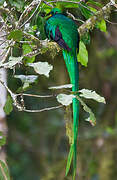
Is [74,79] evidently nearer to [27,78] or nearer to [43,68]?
[27,78]

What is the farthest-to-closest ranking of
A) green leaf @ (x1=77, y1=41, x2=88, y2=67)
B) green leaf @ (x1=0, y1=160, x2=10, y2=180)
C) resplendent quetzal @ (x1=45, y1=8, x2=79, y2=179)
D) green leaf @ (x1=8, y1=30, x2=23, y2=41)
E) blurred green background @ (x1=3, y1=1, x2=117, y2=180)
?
blurred green background @ (x1=3, y1=1, x2=117, y2=180) → green leaf @ (x1=77, y1=41, x2=88, y2=67) → resplendent quetzal @ (x1=45, y1=8, x2=79, y2=179) → green leaf @ (x1=0, y1=160, x2=10, y2=180) → green leaf @ (x1=8, y1=30, x2=23, y2=41)

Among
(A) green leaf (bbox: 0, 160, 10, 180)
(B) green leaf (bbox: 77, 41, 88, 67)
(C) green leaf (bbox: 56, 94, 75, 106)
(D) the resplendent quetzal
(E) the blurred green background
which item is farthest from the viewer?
(E) the blurred green background

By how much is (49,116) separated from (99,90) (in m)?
1.44

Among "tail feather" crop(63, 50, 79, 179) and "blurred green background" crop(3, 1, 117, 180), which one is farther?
"blurred green background" crop(3, 1, 117, 180)

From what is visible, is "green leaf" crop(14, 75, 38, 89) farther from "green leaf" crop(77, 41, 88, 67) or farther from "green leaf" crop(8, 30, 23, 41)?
"green leaf" crop(77, 41, 88, 67)

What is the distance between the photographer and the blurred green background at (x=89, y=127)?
161 inches

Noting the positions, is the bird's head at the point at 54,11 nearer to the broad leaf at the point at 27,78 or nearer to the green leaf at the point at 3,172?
the broad leaf at the point at 27,78

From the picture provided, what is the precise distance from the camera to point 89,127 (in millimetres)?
4582

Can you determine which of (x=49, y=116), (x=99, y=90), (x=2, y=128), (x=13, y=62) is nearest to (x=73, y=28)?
(x=13, y=62)

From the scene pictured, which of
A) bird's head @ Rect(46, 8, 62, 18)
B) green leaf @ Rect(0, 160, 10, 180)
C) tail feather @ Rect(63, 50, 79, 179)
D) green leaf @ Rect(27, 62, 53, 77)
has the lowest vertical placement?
green leaf @ Rect(0, 160, 10, 180)

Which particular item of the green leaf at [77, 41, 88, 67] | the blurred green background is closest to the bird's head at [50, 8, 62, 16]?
the green leaf at [77, 41, 88, 67]

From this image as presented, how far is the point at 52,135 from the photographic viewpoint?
19.5ft

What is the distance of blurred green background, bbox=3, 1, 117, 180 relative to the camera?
408cm

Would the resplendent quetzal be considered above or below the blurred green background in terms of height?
above
